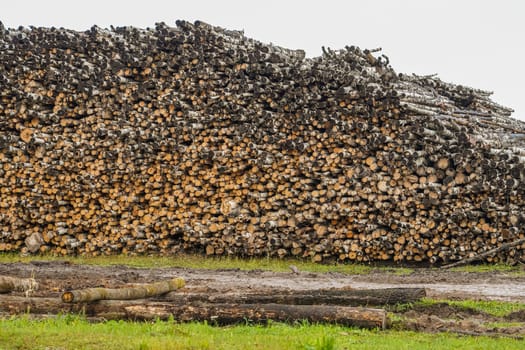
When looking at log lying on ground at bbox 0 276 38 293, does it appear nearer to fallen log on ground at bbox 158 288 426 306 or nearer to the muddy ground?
the muddy ground

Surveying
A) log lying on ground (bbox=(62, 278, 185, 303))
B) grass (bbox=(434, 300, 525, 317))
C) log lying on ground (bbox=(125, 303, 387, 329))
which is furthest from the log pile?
log lying on ground (bbox=(125, 303, 387, 329))

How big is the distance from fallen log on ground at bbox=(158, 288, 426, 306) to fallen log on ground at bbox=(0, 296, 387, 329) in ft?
1.37

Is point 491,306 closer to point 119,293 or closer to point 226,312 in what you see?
point 226,312

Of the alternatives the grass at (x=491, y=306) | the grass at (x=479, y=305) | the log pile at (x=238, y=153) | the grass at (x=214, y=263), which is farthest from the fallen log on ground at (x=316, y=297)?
the log pile at (x=238, y=153)

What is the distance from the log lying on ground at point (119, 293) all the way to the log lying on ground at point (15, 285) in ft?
4.55

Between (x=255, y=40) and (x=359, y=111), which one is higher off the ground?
(x=255, y=40)

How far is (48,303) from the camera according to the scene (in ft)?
31.2

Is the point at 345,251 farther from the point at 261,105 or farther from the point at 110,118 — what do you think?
the point at 110,118

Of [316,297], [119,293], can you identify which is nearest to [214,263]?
[316,297]

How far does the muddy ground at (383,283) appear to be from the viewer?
953 cm

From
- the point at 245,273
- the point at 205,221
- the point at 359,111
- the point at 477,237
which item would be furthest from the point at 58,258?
the point at 477,237

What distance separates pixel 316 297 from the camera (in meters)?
9.81

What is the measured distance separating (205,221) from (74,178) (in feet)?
14.0

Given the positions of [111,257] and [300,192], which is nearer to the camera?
[300,192]
